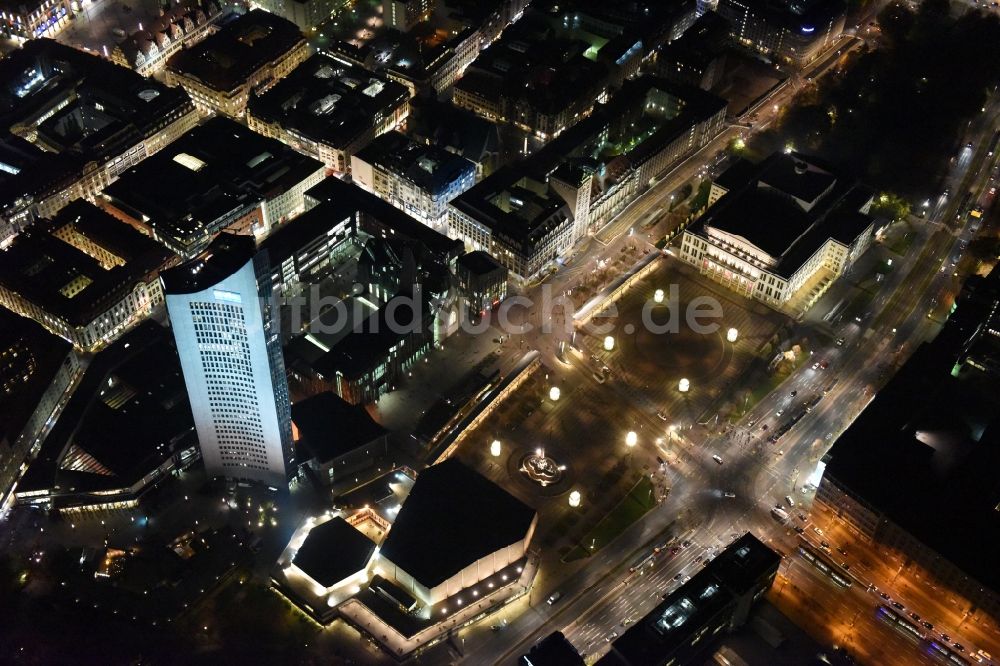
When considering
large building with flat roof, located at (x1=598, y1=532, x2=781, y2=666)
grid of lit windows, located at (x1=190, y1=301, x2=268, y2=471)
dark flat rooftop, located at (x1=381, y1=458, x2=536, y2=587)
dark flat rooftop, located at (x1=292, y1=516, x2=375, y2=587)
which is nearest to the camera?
large building with flat roof, located at (x1=598, y1=532, x2=781, y2=666)

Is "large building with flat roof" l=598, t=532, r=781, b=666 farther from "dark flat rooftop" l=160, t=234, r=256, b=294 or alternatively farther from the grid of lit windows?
"dark flat rooftop" l=160, t=234, r=256, b=294

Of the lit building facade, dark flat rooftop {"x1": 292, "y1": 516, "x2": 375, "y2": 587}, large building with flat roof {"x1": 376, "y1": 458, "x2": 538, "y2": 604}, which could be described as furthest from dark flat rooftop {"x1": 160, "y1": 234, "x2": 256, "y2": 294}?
large building with flat roof {"x1": 376, "y1": 458, "x2": 538, "y2": 604}

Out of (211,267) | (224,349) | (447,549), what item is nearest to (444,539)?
(447,549)

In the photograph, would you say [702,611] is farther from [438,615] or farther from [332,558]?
[332,558]

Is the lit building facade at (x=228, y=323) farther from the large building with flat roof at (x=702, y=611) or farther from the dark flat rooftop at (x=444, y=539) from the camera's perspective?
the large building with flat roof at (x=702, y=611)

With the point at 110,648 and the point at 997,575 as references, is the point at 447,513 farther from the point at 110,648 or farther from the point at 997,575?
the point at 997,575

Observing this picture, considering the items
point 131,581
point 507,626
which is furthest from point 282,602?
point 507,626
